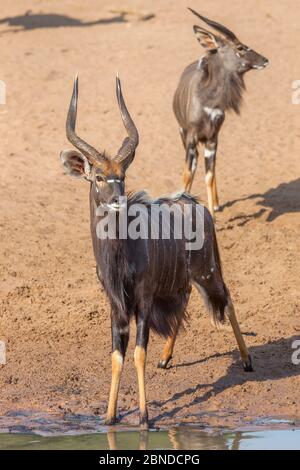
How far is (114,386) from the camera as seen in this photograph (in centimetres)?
742

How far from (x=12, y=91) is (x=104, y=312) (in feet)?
20.6

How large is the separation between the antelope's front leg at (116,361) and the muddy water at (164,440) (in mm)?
181

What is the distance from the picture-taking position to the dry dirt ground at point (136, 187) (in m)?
8.32

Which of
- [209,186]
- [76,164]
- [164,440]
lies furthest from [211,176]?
[164,440]

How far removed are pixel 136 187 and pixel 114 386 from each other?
558cm

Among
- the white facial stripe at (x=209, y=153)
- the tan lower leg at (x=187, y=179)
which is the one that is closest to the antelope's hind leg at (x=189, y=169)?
the tan lower leg at (x=187, y=179)

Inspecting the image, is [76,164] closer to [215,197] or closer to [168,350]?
[168,350]

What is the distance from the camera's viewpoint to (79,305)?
32.7ft

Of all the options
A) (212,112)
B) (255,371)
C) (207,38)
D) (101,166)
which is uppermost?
(207,38)

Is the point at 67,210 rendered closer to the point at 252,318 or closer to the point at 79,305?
the point at 79,305

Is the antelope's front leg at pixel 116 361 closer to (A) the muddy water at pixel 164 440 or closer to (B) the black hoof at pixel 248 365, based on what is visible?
(A) the muddy water at pixel 164 440

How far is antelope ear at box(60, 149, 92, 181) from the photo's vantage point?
24.0 feet
